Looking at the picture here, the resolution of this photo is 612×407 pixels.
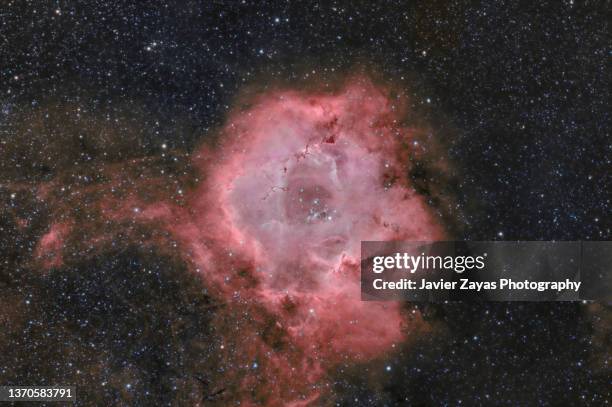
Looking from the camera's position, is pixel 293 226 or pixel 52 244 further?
pixel 293 226

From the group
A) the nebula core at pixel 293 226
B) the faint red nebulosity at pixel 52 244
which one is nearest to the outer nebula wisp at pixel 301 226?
the nebula core at pixel 293 226

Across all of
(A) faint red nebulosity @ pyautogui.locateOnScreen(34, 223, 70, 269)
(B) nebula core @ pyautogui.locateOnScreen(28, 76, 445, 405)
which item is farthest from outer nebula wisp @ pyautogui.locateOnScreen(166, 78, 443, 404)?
(A) faint red nebulosity @ pyautogui.locateOnScreen(34, 223, 70, 269)

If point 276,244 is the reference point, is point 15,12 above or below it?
above

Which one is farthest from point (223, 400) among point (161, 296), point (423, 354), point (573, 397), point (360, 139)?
point (573, 397)

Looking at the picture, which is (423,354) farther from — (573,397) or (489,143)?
(489,143)

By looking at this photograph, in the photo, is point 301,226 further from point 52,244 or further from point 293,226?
point 52,244

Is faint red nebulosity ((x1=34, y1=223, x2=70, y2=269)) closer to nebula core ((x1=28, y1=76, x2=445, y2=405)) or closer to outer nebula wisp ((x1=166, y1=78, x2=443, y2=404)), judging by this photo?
nebula core ((x1=28, y1=76, x2=445, y2=405))

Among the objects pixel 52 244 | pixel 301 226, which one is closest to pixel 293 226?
pixel 301 226

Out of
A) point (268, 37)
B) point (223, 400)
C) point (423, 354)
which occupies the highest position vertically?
point (268, 37)
